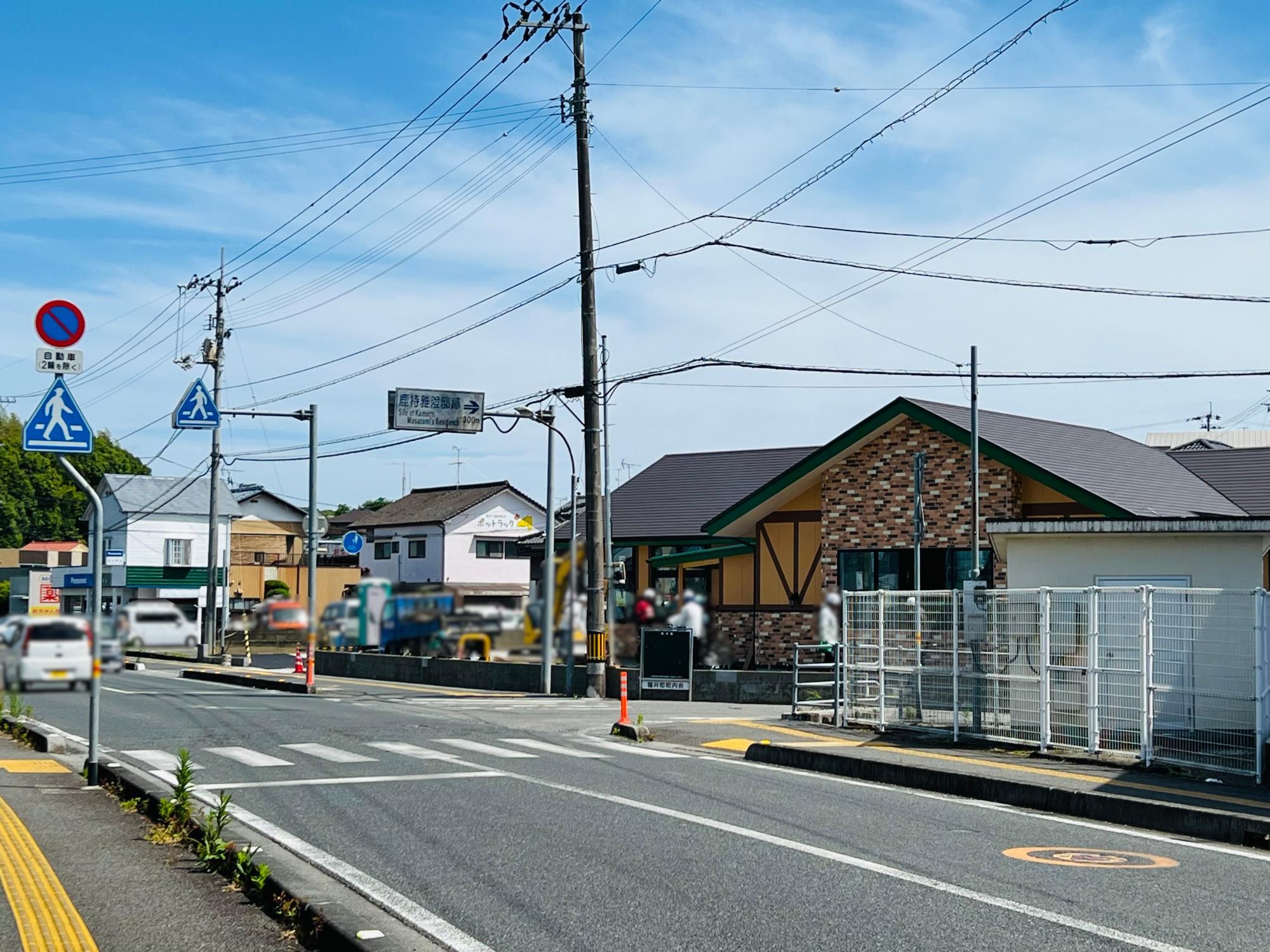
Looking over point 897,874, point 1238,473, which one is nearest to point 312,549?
point 897,874

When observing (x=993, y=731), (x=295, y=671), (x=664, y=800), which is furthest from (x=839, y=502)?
(x=295, y=671)

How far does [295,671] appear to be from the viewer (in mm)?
4461

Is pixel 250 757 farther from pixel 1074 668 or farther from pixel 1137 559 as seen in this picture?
pixel 1137 559

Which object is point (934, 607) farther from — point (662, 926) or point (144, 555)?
point (144, 555)

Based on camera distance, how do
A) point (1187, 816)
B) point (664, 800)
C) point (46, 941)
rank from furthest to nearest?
1. point (664, 800)
2. point (1187, 816)
3. point (46, 941)

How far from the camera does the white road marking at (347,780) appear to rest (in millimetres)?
15438

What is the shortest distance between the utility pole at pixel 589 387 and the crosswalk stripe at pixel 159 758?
574cm

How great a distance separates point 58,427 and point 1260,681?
1505 centimetres

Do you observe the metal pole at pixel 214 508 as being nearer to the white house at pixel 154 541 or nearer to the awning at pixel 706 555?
the white house at pixel 154 541

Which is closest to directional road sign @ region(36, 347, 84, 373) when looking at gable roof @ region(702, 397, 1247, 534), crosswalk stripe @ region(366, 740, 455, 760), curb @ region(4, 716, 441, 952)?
curb @ region(4, 716, 441, 952)

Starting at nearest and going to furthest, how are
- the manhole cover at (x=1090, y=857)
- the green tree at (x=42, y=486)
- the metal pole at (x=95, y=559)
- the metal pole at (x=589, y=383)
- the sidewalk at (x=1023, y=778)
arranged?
the metal pole at (x=95, y=559) → the green tree at (x=42, y=486) → the metal pole at (x=589, y=383) → the manhole cover at (x=1090, y=857) → the sidewalk at (x=1023, y=778)

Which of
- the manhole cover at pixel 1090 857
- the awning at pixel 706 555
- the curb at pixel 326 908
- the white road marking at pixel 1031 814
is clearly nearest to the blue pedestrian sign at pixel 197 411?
the curb at pixel 326 908

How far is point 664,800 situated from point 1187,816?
216 inches

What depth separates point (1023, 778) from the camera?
16.3 m
